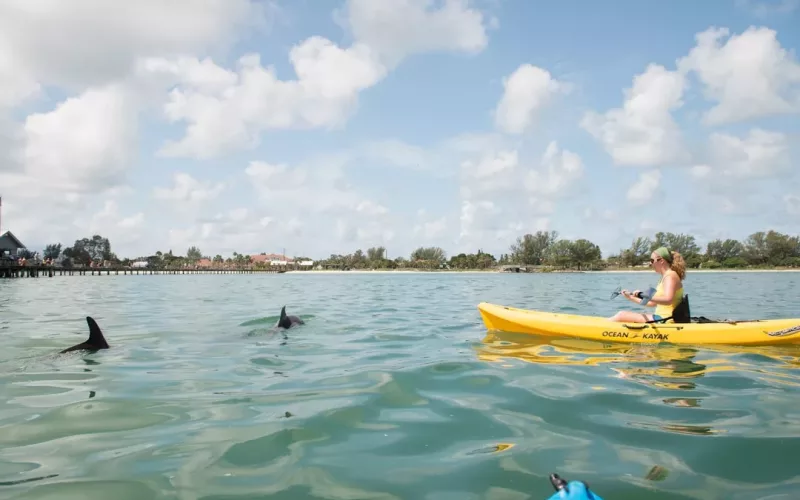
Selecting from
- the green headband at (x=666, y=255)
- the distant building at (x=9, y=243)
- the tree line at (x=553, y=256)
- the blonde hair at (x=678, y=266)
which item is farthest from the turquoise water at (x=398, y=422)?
the tree line at (x=553, y=256)

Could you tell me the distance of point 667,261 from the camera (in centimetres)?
957

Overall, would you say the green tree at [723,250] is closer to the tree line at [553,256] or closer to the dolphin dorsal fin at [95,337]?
the tree line at [553,256]

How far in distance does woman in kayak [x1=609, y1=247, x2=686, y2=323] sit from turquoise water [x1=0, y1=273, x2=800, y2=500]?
0.98 m

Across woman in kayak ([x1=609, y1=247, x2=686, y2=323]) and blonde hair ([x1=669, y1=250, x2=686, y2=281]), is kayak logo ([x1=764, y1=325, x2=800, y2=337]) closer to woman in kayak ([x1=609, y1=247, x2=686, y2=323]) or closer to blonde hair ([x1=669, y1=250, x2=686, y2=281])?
woman in kayak ([x1=609, y1=247, x2=686, y2=323])

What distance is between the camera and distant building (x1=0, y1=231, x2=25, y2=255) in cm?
6462

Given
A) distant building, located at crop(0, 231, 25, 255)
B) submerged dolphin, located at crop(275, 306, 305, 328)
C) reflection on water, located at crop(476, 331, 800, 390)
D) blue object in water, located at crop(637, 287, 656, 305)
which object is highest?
distant building, located at crop(0, 231, 25, 255)

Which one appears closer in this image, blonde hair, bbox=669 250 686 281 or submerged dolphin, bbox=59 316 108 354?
submerged dolphin, bbox=59 316 108 354

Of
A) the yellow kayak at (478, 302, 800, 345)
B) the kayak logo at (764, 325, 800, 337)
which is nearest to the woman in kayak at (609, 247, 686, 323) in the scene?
the yellow kayak at (478, 302, 800, 345)

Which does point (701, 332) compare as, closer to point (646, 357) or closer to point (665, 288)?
point (665, 288)

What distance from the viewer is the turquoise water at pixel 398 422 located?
3.50 m

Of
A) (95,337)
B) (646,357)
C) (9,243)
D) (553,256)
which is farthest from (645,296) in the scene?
(553,256)

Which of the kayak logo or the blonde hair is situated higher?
the blonde hair

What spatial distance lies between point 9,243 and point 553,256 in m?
132

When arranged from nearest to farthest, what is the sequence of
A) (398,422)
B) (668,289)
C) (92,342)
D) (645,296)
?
(398,422), (92,342), (668,289), (645,296)
